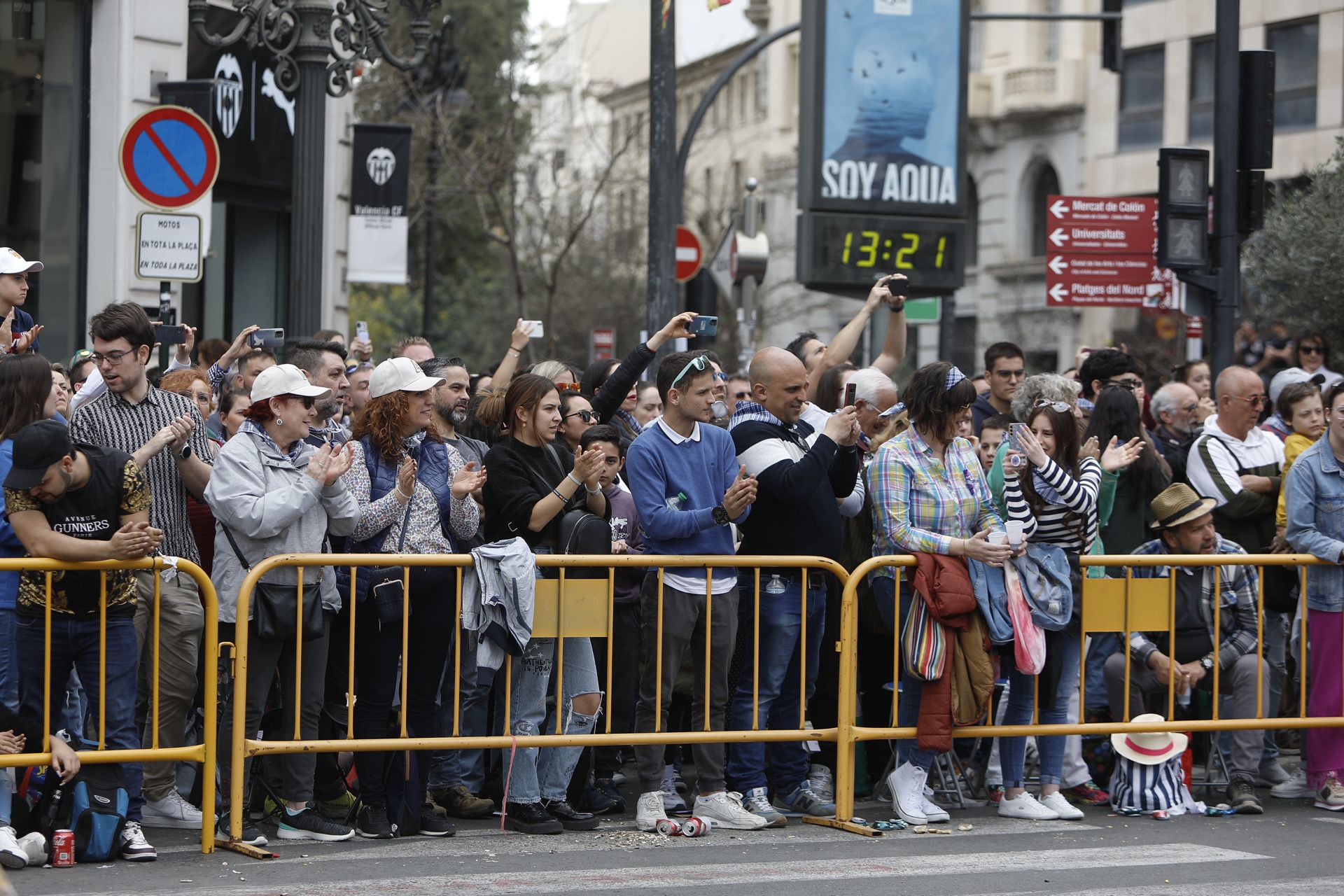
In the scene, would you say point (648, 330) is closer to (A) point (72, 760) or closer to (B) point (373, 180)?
(B) point (373, 180)

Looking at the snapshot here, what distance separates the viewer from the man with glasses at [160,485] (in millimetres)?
7578

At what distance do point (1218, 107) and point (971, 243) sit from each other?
112ft

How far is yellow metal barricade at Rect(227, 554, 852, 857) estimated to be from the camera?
748 centimetres

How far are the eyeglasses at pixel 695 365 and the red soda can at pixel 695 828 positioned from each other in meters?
1.95

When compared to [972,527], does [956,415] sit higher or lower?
higher

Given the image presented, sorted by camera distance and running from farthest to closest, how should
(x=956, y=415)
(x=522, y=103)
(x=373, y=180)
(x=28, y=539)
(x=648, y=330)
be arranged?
(x=522, y=103) → (x=373, y=180) → (x=648, y=330) → (x=956, y=415) → (x=28, y=539)

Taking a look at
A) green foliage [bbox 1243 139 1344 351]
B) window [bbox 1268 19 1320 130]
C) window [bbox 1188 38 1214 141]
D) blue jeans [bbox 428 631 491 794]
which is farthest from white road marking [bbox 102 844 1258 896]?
window [bbox 1188 38 1214 141]

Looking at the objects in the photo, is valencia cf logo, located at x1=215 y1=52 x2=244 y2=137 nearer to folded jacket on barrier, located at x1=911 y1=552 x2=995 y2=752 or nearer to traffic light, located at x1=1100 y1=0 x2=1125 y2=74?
traffic light, located at x1=1100 y1=0 x2=1125 y2=74

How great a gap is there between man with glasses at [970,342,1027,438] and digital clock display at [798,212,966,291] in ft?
12.8

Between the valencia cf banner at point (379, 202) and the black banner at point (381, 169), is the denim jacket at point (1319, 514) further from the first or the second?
the black banner at point (381, 169)

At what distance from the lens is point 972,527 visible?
8523 millimetres

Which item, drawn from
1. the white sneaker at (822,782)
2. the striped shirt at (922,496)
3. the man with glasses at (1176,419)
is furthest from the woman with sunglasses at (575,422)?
the man with glasses at (1176,419)

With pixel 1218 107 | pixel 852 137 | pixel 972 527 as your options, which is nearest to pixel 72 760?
pixel 972 527

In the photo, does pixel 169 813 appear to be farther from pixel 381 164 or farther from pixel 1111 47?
pixel 1111 47
